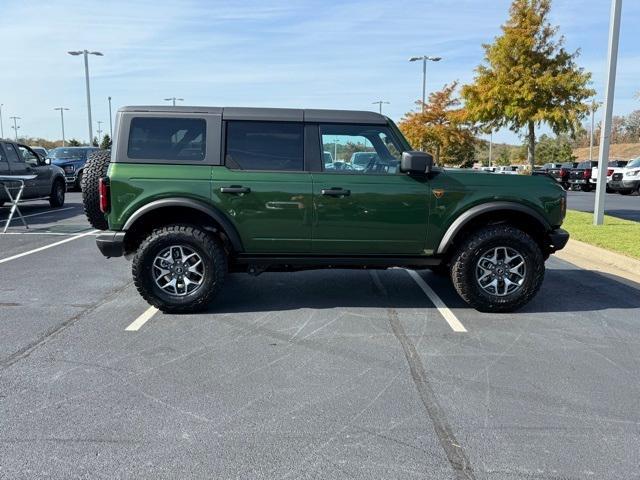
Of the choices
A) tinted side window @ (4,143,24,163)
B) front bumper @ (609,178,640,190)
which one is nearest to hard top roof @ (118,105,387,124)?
tinted side window @ (4,143,24,163)

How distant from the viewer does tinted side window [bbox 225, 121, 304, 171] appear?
206 inches

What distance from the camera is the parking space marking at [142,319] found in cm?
482

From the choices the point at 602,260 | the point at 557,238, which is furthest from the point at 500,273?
the point at 602,260

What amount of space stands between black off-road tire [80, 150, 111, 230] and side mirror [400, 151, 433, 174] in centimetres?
300

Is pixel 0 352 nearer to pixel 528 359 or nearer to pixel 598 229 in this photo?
pixel 528 359

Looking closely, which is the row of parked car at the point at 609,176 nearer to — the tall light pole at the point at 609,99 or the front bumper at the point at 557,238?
the tall light pole at the point at 609,99

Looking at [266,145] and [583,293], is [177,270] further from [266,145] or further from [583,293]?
[583,293]

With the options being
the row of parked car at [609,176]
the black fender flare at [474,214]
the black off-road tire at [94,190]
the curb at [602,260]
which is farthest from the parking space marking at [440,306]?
the row of parked car at [609,176]

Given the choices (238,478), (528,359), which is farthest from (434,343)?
(238,478)

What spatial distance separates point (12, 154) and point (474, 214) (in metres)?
12.3

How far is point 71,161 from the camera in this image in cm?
2070

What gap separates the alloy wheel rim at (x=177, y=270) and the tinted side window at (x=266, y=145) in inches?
40.7

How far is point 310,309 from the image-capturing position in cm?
548

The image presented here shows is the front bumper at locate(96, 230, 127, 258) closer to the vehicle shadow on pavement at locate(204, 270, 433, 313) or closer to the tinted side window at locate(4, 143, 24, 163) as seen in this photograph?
the vehicle shadow on pavement at locate(204, 270, 433, 313)
